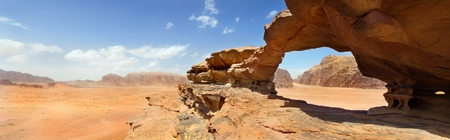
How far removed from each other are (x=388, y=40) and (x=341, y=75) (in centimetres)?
3397

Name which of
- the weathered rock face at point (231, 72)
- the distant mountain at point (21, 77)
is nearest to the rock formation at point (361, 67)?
the weathered rock face at point (231, 72)

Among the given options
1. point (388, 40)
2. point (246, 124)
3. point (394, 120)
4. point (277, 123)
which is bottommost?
point (246, 124)

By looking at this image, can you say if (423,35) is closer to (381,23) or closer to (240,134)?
(381,23)

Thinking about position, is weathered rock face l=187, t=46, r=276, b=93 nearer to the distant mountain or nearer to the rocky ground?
the rocky ground

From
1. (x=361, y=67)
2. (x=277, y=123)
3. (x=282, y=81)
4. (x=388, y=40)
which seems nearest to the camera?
(x=388, y=40)

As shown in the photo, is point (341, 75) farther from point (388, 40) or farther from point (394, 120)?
point (388, 40)

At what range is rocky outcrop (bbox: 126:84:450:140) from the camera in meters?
3.91

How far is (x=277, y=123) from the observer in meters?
4.88

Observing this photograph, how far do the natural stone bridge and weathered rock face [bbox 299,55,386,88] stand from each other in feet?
95.5

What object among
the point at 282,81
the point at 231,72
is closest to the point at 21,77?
the point at 282,81

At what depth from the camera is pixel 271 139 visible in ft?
13.9

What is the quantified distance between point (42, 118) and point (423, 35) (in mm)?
22089

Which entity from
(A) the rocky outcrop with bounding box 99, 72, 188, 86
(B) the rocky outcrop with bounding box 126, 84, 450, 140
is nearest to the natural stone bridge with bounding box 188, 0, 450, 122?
(B) the rocky outcrop with bounding box 126, 84, 450, 140

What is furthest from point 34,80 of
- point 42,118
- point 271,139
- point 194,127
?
point 271,139
